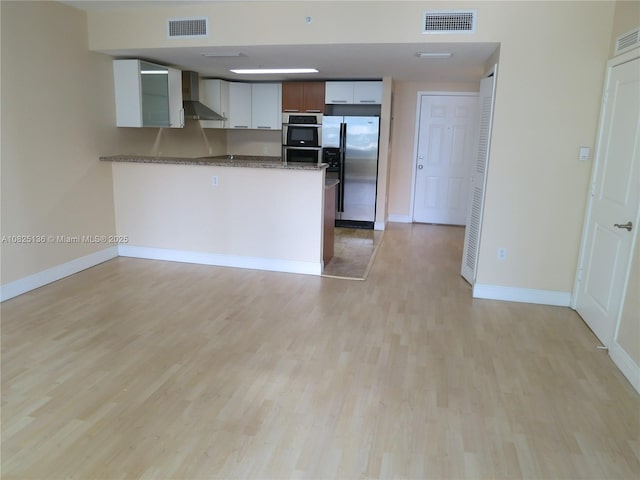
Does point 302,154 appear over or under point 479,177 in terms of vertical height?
over

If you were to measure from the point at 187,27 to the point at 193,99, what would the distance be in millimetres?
2108

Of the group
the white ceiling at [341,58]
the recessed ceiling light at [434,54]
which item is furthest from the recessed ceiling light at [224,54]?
the recessed ceiling light at [434,54]

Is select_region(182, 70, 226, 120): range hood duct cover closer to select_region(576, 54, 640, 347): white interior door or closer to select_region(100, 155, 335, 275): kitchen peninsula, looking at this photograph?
select_region(100, 155, 335, 275): kitchen peninsula

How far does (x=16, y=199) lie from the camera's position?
384 cm

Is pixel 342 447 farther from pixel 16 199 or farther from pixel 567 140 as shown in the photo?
pixel 16 199

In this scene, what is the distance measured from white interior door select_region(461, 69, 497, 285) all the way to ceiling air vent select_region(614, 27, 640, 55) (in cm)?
88

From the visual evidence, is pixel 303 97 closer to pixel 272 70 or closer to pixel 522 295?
pixel 272 70

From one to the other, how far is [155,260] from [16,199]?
1.54m

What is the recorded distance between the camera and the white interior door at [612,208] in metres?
3.04

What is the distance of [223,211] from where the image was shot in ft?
15.8

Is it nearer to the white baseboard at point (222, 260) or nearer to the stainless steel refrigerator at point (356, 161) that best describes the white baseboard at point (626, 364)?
the white baseboard at point (222, 260)

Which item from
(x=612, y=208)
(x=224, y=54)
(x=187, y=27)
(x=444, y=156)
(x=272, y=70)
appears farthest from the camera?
(x=444, y=156)

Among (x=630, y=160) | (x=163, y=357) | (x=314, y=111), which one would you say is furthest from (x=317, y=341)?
(x=314, y=111)

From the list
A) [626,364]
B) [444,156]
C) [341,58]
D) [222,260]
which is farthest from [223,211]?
[444,156]
